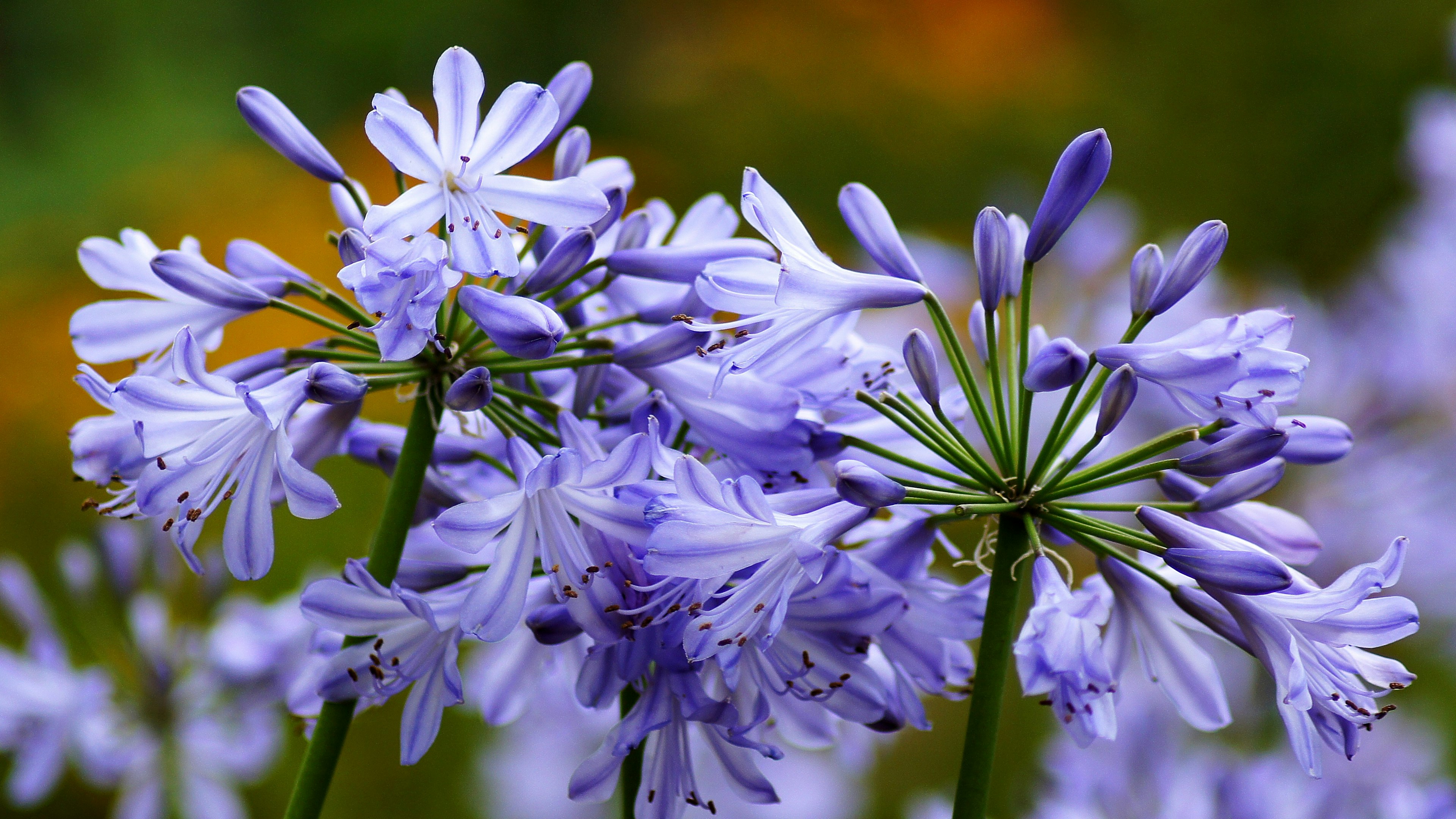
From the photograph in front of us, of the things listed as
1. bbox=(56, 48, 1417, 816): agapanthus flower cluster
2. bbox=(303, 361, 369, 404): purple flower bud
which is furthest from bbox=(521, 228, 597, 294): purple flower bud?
bbox=(303, 361, 369, 404): purple flower bud

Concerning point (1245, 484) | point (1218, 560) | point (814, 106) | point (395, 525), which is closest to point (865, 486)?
point (1218, 560)

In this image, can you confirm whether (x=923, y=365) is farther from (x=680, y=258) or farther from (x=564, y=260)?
(x=564, y=260)

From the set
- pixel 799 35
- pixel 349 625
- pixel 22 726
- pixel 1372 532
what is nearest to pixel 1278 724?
pixel 1372 532

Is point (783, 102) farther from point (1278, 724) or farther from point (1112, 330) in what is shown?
point (1278, 724)

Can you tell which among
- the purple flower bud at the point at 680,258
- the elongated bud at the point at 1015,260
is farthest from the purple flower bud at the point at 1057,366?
the purple flower bud at the point at 680,258

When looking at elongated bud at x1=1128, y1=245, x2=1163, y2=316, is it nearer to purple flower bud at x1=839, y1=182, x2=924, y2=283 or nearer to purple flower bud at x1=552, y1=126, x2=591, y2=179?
purple flower bud at x1=839, y1=182, x2=924, y2=283

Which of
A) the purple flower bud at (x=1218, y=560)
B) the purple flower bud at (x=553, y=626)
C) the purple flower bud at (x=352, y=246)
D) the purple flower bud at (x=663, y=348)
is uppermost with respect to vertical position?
the purple flower bud at (x=663, y=348)

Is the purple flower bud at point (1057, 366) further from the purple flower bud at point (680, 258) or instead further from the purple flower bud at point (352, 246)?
the purple flower bud at point (352, 246)
